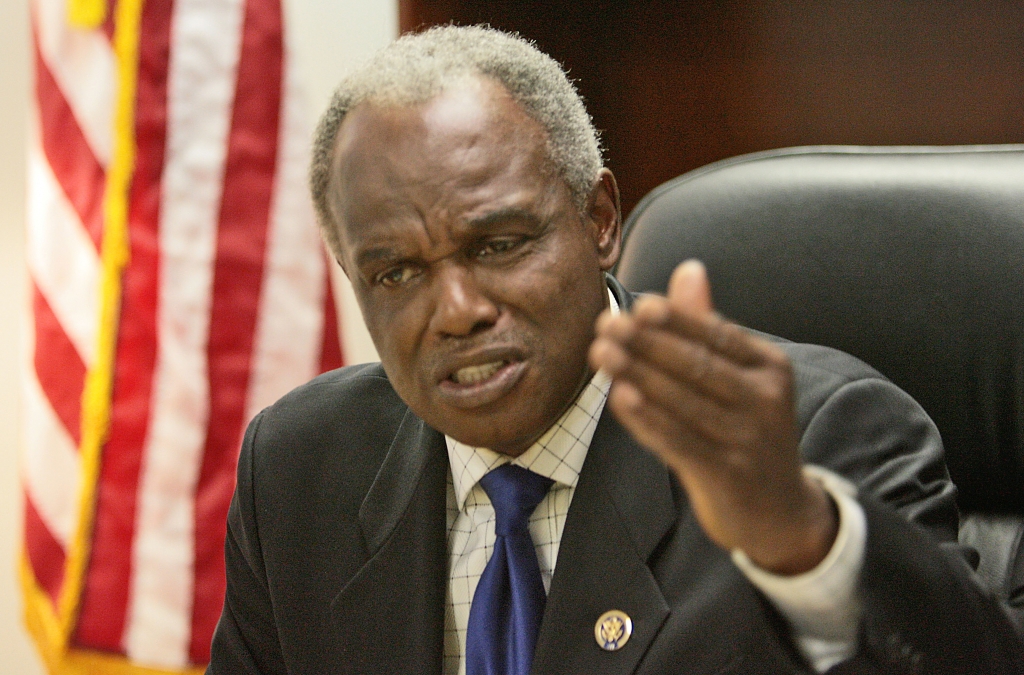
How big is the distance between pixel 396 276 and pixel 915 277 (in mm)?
644

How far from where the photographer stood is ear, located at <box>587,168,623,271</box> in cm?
126

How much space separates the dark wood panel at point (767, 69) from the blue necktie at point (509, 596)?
1.33 meters

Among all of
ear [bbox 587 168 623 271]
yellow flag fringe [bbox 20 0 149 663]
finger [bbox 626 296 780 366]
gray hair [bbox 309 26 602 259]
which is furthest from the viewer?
yellow flag fringe [bbox 20 0 149 663]

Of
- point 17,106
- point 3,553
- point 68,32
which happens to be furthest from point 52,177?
point 3,553

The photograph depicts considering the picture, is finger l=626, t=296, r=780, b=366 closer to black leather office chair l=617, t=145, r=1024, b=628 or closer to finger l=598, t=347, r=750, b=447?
finger l=598, t=347, r=750, b=447

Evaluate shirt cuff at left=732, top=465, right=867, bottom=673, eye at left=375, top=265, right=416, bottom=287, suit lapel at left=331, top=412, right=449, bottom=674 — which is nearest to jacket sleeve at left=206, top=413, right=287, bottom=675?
suit lapel at left=331, top=412, right=449, bottom=674

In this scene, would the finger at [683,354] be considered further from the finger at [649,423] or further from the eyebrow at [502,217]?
the eyebrow at [502,217]

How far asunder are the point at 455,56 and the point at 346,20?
1.41 m

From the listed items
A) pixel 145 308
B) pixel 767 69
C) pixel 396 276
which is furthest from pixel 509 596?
pixel 767 69

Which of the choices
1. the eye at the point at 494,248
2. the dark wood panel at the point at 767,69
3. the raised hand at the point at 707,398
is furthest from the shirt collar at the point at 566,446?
the dark wood panel at the point at 767,69

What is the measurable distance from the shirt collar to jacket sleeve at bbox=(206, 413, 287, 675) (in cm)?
36

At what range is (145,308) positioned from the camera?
2.00 metres

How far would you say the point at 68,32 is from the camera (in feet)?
6.57

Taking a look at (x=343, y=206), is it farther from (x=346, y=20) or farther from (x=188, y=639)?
(x=346, y=20)
